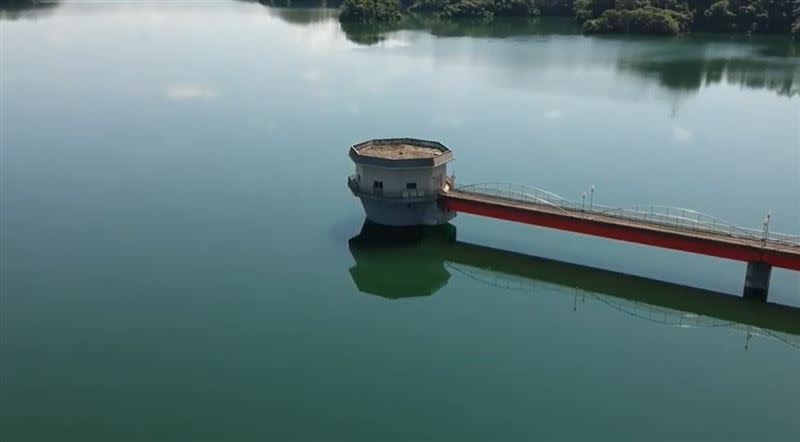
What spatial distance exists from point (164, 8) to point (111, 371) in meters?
126

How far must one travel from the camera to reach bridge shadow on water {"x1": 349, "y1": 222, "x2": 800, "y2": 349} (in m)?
24.6

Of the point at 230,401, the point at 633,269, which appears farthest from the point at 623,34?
the point at 230,401

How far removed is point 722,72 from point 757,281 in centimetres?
4792

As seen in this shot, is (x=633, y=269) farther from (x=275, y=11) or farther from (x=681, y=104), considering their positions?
(x=275, y=11)

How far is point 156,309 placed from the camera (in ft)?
80.0

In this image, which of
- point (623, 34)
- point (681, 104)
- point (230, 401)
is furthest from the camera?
point (623, 34)

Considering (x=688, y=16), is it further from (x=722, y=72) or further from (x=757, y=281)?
(x=757, y=281)

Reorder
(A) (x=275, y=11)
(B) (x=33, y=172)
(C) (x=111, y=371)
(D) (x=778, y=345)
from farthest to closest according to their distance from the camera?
(A) (x=275, y=11) → (B) (x=33, y=172) → (D) (x=778, y=345) → (C) (x=111, y=371)

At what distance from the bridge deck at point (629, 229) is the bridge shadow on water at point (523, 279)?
4.65 feet

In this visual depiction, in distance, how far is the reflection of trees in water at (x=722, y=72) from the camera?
203 feet

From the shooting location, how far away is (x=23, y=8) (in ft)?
396

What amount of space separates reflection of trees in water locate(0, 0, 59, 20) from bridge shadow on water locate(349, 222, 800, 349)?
99442mm

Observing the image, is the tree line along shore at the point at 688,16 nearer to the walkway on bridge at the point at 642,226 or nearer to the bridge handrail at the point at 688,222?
the walkway on bridge at the point at 642,226

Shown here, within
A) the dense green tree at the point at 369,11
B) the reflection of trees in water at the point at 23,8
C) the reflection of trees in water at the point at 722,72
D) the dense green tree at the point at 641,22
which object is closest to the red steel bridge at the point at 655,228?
the reflection of trees in water at the point at 722,72
